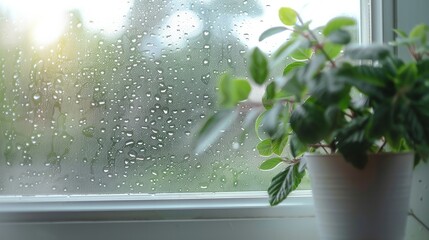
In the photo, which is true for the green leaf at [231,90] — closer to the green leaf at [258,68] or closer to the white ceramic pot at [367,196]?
the green leaf at [258,68]

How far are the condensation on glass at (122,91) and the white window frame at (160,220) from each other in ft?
0.24

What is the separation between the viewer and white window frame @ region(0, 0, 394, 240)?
1.08 m

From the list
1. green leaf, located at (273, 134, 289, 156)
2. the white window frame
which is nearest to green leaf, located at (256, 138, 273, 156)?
green leaf, located at (273, 134, 289, 156)

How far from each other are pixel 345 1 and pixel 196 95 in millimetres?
338

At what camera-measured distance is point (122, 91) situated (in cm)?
117

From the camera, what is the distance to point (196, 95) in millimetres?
1183

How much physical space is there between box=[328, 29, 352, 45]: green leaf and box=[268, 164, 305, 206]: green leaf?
26 centimetres

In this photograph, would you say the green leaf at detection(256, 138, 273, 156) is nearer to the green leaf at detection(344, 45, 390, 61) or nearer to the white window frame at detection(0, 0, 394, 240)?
the white window frame at detection(0, 0, 394, 240)

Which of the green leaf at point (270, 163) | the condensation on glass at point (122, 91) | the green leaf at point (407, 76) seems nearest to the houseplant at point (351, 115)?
the green leaf at point (407, 76)

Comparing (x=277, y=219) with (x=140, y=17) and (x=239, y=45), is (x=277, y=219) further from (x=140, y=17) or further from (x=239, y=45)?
(x=140, y=17)

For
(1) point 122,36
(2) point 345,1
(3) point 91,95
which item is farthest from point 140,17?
(2) point 345,1

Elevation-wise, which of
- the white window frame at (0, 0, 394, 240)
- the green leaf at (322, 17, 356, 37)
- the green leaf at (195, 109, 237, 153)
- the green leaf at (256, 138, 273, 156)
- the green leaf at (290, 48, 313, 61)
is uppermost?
the green leaf at (322, 17, 356, 37)

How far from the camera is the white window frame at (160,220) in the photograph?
108 centimetres

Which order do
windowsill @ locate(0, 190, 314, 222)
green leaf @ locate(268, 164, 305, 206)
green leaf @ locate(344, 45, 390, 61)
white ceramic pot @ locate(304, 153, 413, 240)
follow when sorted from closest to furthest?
1. green leaf @ locate(344, 45, 390, 61)
2. white ceramic pot @ locate(304, 153, 413, 240)
3. green leaf @ locate(268, 164, 305, 206)
4. windowsill @ locate(0, 190, 314, 222)
